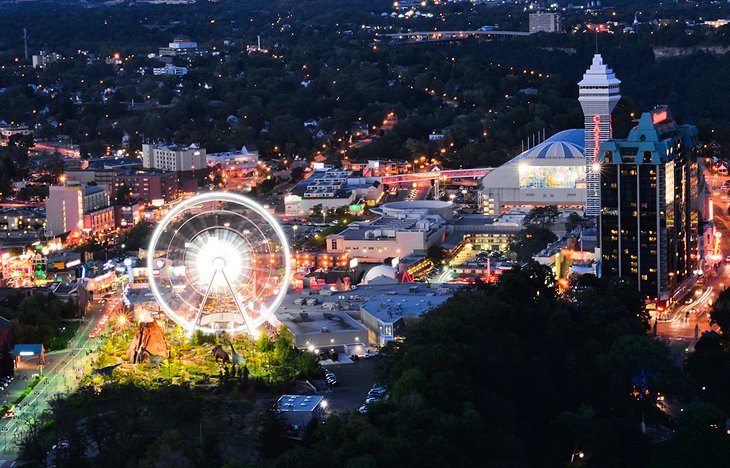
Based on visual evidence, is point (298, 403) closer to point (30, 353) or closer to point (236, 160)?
point (30, 353)

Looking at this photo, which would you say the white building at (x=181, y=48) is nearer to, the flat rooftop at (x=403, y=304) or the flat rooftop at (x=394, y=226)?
the flat rooftop at (x=394, y=226)

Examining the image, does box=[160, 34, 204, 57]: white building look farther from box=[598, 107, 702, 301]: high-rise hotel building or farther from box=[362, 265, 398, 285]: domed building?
box=[598, 107, 702, 301]: high-rise hotel building

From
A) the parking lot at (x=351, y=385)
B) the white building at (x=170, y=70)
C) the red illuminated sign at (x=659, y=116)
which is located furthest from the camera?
the white building at (x=170, y=70)

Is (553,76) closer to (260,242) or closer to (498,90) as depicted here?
(498,90)

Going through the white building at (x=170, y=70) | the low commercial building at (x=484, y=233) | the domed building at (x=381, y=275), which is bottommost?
the domed building at (x=381, y=275)

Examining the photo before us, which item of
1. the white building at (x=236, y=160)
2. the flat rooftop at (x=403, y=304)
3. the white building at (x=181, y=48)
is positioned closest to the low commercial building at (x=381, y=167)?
the white building at (x=236, y=160)

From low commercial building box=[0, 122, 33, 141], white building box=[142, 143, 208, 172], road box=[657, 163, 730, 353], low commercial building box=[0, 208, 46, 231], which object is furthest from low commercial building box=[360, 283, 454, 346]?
low commercial building box=[0, 122, 33, 141]

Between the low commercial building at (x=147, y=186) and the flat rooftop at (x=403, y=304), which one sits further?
the low commercial building at (x=147, y=186)

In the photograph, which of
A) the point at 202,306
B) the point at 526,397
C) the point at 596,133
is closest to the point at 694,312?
the point at 526,397
